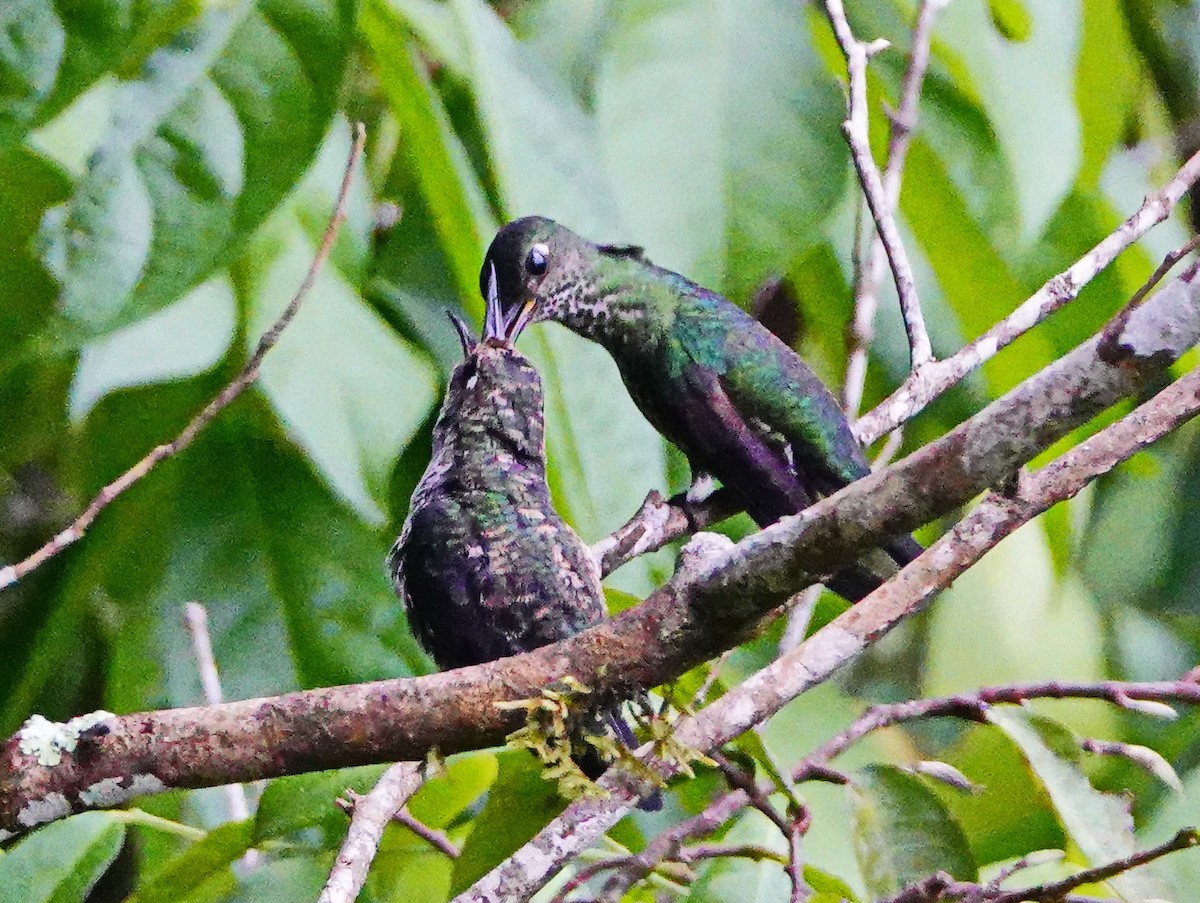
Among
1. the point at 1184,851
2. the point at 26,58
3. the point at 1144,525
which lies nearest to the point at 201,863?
the point at 26,58

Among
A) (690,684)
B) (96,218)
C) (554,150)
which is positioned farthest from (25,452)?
(690,684)

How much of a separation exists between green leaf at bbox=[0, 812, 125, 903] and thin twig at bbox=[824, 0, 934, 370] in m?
0.95

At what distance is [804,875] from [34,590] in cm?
145

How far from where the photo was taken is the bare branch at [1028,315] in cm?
150

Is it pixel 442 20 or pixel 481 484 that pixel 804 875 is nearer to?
pixel 481 484

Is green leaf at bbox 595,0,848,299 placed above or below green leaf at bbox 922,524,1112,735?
above

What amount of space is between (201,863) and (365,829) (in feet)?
0.87

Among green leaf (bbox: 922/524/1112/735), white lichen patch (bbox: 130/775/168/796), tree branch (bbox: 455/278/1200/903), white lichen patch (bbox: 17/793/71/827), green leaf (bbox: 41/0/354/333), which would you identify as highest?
green leaf (bbox: 41/0/354/333)

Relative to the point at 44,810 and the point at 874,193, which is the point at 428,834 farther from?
the point at 874,193

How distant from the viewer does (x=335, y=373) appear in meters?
1.77

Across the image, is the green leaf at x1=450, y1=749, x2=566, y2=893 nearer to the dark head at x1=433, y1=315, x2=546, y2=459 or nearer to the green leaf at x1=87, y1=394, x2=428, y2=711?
the dark head at x1=433, y1=315, x2=546, y2=459

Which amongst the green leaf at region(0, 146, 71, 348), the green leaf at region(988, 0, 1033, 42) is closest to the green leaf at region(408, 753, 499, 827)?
the green leaf at region(0, 146, 71, 348)

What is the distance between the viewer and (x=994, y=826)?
178 cm

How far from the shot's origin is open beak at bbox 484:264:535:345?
142cm
